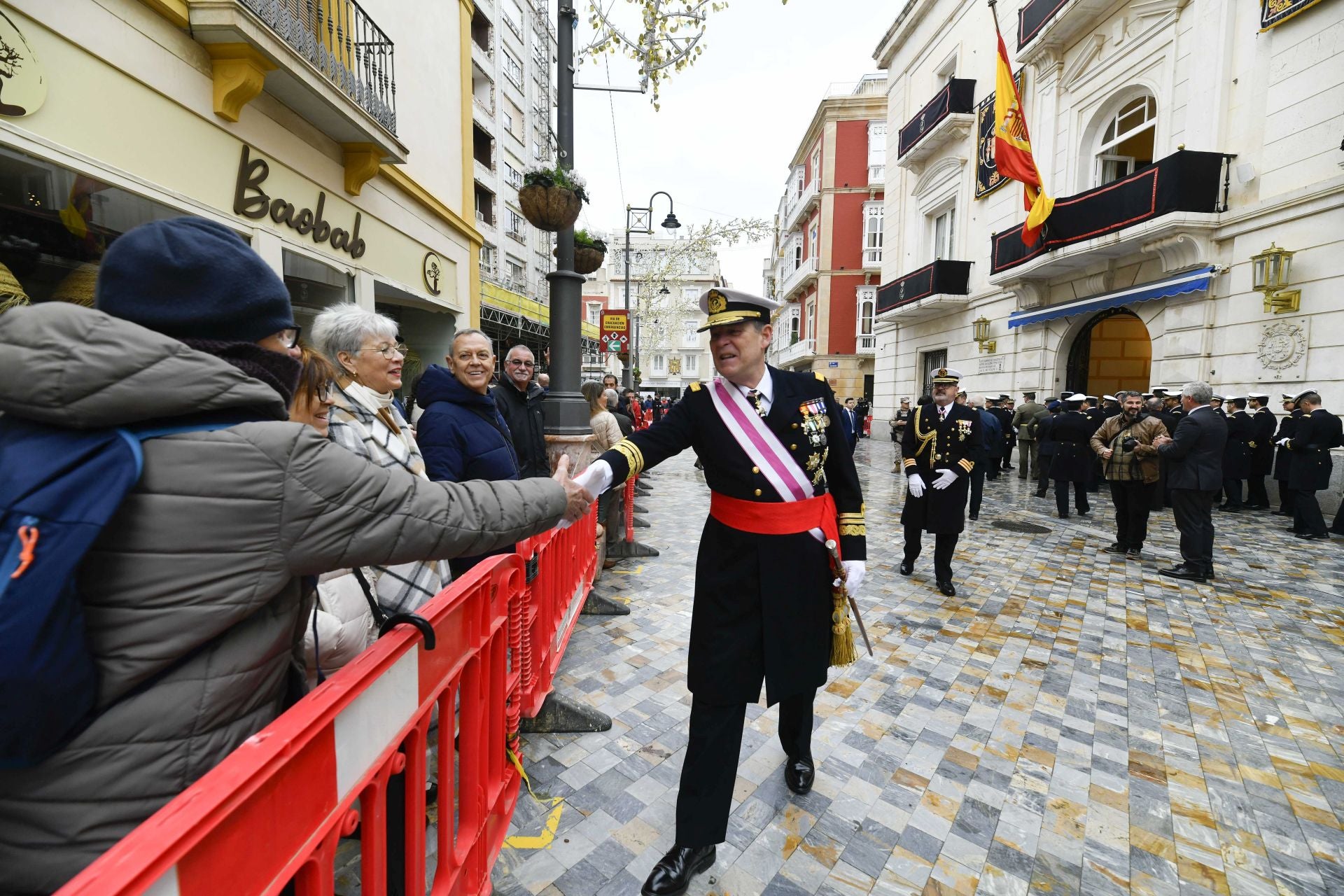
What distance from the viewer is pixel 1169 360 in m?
11.2

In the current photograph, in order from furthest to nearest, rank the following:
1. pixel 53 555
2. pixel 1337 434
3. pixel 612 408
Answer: pixel 612 408 < pixel 1337 434 < pixel 53 555

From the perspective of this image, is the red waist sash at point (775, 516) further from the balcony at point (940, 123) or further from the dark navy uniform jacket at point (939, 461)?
the balcony at point (940, 123)

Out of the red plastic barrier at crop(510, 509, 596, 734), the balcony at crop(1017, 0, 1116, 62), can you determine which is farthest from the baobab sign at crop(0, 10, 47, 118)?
the balcony at crop(1017, 0, 1116, 62)

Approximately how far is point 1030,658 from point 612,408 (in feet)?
21.9

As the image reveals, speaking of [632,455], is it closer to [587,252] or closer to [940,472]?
[940,472]

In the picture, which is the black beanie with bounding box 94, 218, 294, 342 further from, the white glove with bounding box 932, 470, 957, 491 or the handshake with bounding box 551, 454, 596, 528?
the white glove with bounding box 932, 470, 957, 491

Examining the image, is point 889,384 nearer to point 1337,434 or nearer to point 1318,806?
point 1337,434

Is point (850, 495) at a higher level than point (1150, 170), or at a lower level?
lower

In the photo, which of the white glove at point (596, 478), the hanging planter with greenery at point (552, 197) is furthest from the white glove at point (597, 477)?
the hanging planter with greenery at point (552, 197)

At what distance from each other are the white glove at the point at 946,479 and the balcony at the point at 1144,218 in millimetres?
8799

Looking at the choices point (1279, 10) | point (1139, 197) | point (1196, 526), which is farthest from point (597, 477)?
point (1279, 10)

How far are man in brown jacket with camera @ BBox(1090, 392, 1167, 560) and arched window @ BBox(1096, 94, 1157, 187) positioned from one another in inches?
345

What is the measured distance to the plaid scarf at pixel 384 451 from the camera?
234cm

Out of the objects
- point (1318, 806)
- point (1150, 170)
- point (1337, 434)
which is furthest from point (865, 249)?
point (1318, 806)
